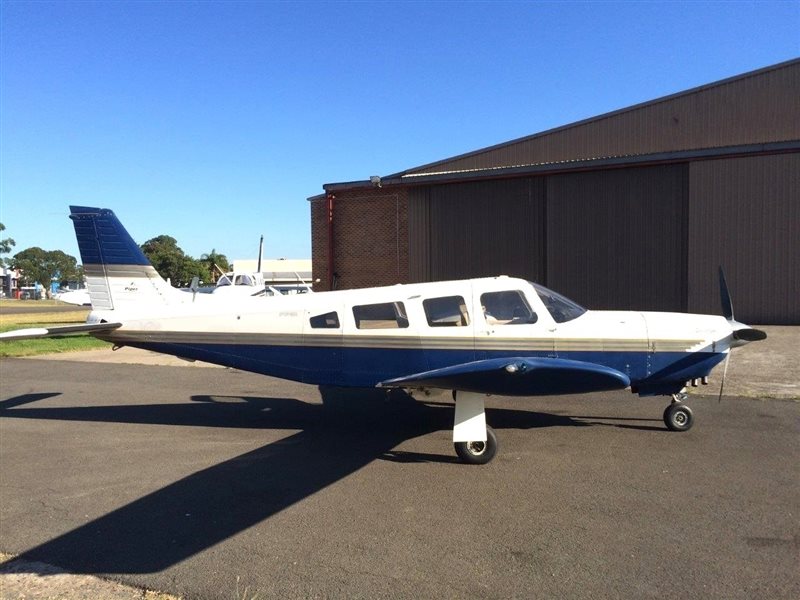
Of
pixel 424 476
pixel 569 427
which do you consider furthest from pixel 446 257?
pixel 424 476

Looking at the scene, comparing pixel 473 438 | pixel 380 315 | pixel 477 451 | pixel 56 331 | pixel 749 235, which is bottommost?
pixel 477 451

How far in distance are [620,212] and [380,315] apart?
16166 mm

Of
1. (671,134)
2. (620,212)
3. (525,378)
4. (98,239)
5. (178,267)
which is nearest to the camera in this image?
(525,378)

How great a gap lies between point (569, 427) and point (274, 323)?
13.1 feet

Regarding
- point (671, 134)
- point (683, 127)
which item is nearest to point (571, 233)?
point (671, 134)

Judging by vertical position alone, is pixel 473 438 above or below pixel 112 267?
below

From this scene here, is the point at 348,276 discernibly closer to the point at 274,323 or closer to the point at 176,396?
the point at 176,396

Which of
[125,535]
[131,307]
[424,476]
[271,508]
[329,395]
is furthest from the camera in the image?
[329,395]

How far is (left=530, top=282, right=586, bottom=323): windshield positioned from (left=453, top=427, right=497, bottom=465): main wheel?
1.66m

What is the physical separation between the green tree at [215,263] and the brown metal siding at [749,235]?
72123mm

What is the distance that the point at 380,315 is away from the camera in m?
6.84

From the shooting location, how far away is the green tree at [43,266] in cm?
10831

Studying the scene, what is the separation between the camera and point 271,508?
191 inches

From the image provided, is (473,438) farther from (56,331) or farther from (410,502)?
(56,331)
